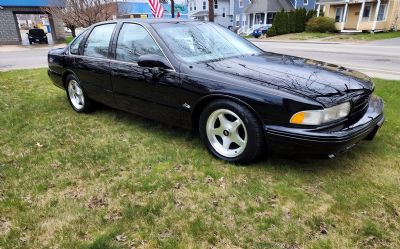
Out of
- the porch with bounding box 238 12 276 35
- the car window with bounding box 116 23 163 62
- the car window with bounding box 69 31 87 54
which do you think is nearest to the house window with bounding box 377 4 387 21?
the porch with bounding box 238 12 276 35

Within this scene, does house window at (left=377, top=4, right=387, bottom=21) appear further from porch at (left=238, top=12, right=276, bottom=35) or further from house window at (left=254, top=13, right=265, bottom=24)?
house window at (left=254, top=13, right=265, bottom=24)

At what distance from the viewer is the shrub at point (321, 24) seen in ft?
98.5

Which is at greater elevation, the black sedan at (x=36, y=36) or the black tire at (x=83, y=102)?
the black tire at (x=83, y=102)

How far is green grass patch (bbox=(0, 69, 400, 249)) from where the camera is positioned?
244 cm

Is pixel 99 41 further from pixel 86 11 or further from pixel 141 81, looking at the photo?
pixel 86 11

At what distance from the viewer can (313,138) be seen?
9.32ft

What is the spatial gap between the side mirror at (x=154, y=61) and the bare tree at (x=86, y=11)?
17965 millimetres

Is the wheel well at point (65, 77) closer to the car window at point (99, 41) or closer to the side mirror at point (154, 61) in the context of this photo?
the car window at point (99, 41)

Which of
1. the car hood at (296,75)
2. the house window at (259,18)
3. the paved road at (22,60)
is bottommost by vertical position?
the paved road at (22,60)

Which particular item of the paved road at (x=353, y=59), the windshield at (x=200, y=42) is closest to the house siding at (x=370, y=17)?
the paved road at (x=353, y=59)

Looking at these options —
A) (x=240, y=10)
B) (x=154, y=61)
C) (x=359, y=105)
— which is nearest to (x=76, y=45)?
(x=154, y=61)

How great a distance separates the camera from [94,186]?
316 cm

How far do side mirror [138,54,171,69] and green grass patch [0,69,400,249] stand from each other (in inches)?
39.2

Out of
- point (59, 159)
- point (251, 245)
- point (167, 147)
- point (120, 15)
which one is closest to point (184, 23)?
point (167, 147)
